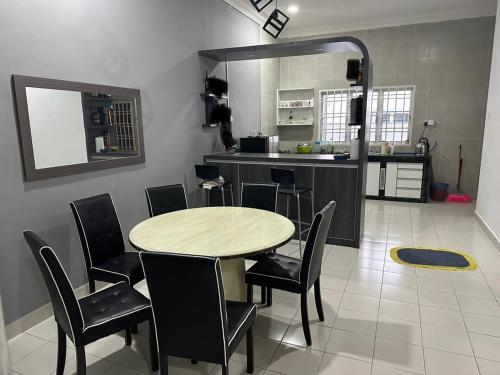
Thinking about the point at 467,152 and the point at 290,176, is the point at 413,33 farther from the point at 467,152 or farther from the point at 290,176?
the point at 290,176

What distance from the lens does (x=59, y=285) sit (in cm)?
170

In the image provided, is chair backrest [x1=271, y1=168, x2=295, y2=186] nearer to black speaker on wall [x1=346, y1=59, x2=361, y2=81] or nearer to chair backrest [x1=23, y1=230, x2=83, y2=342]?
black speaker on wall [x1=346, y1=59, x2=361, y2=81]

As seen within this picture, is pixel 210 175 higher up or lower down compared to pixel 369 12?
lower down

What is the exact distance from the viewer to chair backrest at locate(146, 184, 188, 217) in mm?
3168

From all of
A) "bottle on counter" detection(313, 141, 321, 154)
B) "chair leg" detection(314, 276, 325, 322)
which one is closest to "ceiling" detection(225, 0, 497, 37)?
"bottle on counter" detection(313, 141, 321, 154)

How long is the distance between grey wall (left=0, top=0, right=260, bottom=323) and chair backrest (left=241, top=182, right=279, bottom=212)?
1.16m

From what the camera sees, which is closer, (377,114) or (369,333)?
(369,333)

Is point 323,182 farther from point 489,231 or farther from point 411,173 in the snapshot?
point 411,173

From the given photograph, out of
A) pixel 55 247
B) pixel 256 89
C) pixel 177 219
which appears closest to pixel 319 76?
pixel 256 89

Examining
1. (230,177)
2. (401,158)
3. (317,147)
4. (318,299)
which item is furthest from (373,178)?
(318,299)

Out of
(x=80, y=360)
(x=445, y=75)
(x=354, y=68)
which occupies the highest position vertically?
(x=445, y=75)

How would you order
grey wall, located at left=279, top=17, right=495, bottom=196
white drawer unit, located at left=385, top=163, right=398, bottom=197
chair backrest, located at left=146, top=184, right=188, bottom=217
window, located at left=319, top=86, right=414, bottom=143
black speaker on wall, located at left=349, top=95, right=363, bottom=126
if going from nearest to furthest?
chair backrest, located at left=146, top=184, right=188, bottom=217, black speaker on wall, located at left=349, top=95, right=363, bottom=126, grey wall, located at left=279, top=17, right=495, bottom=196, white drawer unit, located at left=385, top=163, right=398, bottom=197, window, located at left=319, top=86, right=414, bottom=143

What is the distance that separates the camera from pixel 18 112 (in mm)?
2426

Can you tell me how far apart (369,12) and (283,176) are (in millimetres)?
3983
